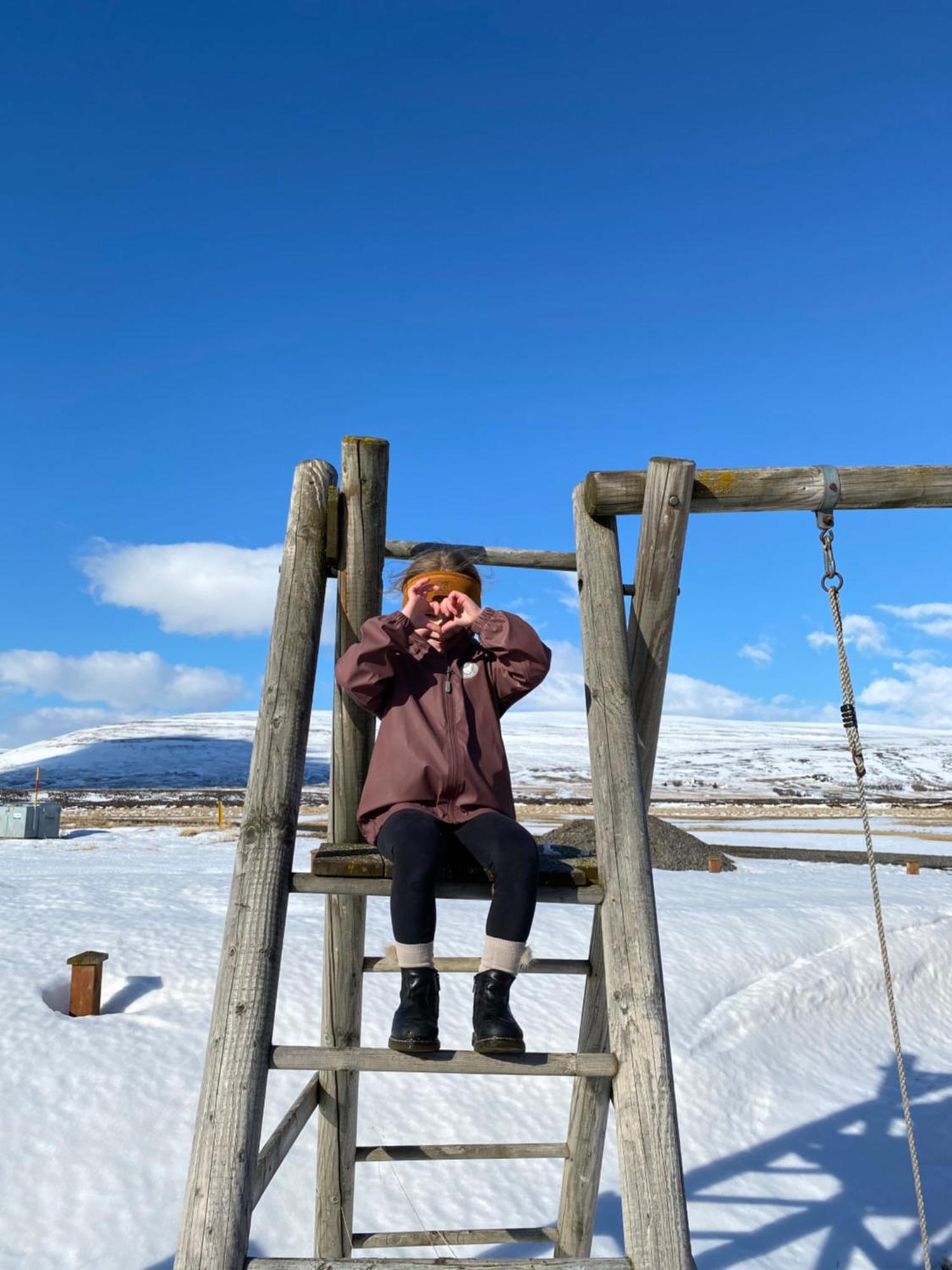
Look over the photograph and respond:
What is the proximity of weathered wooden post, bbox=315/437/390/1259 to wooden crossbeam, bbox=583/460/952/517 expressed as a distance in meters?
0.75

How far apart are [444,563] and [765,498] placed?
3.68 ft

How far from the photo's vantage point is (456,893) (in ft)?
8.70

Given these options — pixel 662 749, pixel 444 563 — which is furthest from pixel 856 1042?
pixel 662 749

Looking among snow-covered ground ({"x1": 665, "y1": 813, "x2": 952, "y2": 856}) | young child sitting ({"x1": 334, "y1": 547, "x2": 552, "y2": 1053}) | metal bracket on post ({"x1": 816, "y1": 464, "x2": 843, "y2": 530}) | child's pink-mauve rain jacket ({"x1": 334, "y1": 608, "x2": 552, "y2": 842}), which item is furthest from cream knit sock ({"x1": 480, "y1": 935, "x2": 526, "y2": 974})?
snow-covered ground ({"x1": 665, "y1": 813, "x2": 952, "y2": 856})

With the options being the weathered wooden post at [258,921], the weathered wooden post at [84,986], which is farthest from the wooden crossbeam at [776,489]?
the weathered wooden post at [84,986]

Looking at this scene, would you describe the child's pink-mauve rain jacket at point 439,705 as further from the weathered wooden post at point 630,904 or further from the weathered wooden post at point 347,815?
the weathered wooden post at point 630,904

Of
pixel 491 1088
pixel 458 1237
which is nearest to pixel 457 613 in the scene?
pixel 458 1237

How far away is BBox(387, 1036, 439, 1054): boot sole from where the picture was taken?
2.24 metres

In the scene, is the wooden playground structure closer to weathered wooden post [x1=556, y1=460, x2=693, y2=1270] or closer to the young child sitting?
weathered wooden post [x1=556, y1=460, x2=693, y2=1270]

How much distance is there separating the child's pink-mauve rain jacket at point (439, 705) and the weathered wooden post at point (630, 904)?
0.27m

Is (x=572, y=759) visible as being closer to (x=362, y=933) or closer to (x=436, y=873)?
(x=362, y=933)

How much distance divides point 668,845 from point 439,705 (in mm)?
10548

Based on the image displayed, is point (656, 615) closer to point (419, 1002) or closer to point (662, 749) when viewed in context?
point (419, 1002)

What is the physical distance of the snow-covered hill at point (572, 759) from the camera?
199ft
